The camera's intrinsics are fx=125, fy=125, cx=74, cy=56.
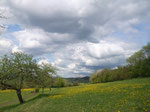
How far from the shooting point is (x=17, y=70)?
74.7ft

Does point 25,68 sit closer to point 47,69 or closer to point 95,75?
point 47,69

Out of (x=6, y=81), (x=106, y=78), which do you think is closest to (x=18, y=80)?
(x=6, y=81)

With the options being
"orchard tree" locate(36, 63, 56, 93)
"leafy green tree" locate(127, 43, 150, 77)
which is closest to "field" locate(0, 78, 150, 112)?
"orchard tree" locate(36, 63, 56, 93)

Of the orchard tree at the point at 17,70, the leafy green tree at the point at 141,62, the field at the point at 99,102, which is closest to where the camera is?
the field at the point at 99,102

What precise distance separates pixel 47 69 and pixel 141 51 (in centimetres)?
5395

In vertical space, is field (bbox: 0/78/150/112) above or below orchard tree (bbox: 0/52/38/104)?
below

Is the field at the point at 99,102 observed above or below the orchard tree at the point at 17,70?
below

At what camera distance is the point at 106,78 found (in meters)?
81.9

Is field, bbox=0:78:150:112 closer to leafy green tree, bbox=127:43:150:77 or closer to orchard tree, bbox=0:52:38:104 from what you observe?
orchard tree, bbox=0:52:38:104

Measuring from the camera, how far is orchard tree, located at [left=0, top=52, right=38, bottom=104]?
22.2 metres

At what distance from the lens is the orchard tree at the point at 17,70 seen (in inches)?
873

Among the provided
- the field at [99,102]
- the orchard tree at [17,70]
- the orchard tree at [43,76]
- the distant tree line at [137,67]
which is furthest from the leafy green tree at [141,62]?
the orchard tree at [17,70]

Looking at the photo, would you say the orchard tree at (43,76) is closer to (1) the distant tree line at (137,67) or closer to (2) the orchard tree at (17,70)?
(2) the orchard tree at (17,70)

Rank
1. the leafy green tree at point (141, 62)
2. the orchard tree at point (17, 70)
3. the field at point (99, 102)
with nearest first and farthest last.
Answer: the field at point (99, 102) → the orchard tree at point (17, 70) → the leafy green tree at point (141, 62)
